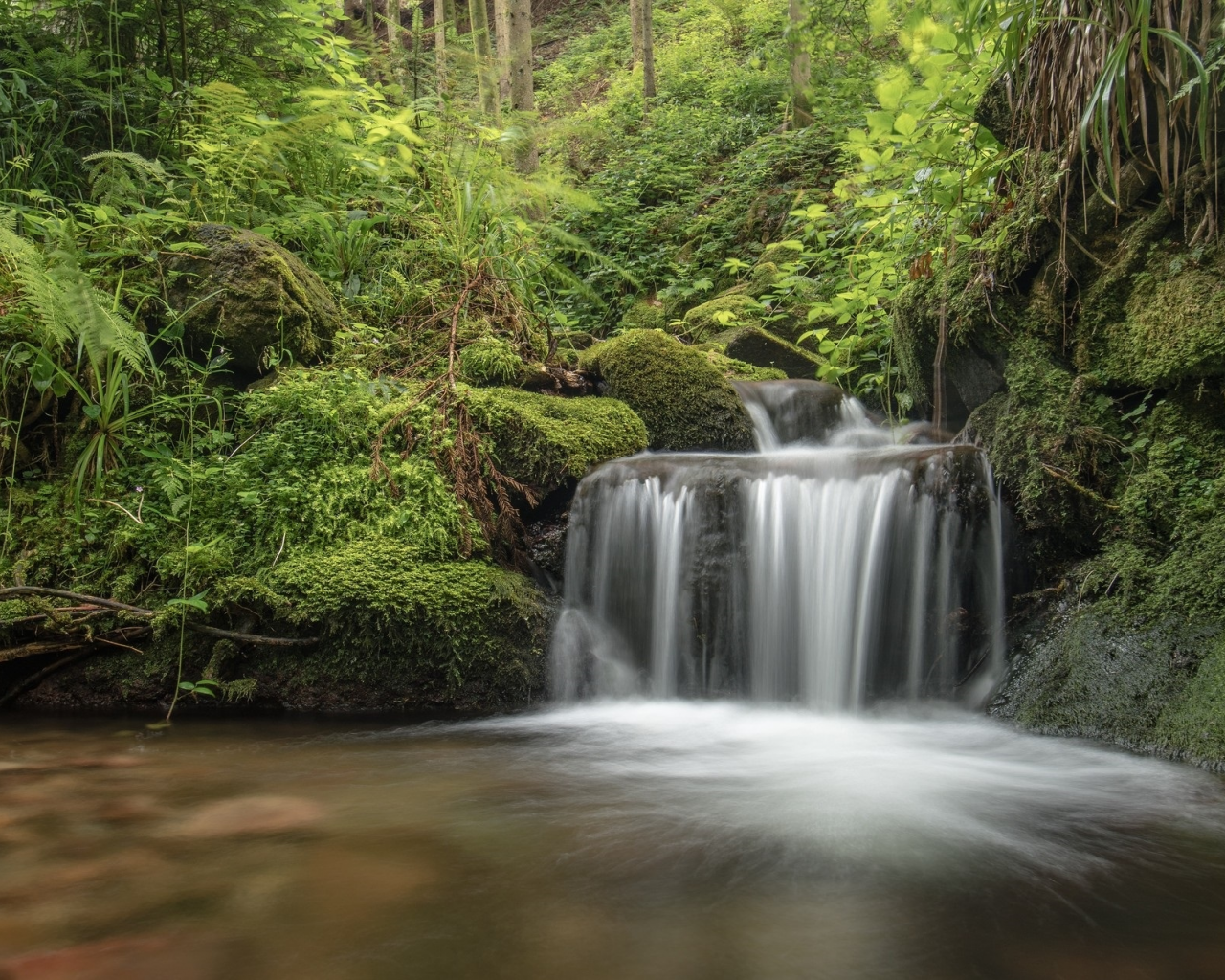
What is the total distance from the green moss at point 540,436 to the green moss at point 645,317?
3.58 m

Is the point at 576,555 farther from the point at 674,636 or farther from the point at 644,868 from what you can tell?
the point at 644,868

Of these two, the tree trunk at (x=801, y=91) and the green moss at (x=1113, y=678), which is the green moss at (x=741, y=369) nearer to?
the green moss at (x=1113, y=678)

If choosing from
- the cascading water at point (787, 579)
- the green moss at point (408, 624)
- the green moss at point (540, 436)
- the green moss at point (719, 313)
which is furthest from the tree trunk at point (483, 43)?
the green moss at point (408, 624)

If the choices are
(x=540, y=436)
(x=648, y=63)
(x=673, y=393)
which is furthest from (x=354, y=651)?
(x=648, y=63)

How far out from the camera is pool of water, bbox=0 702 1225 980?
191 cm

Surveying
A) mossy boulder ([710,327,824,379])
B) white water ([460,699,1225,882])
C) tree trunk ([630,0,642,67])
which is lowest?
white water ([460,699,1225,882])

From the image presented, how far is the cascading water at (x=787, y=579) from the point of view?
4.23 meters

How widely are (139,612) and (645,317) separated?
19.6ft

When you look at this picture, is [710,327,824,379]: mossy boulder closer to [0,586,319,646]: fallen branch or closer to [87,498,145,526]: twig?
[0,586,319,646]: fallen branch

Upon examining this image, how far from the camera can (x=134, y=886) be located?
7.20 feet

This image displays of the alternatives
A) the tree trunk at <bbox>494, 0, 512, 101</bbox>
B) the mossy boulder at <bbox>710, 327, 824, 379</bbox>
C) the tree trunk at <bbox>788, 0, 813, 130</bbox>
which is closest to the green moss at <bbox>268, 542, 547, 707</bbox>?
the mossy boulder at <bbox>710, 327, 824, 379</bbox>

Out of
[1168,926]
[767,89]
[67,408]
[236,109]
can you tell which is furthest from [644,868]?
[767,89]

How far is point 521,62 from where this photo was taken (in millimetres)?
9352

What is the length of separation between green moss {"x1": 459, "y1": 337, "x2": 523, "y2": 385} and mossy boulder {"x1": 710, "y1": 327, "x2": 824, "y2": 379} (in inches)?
98.0
